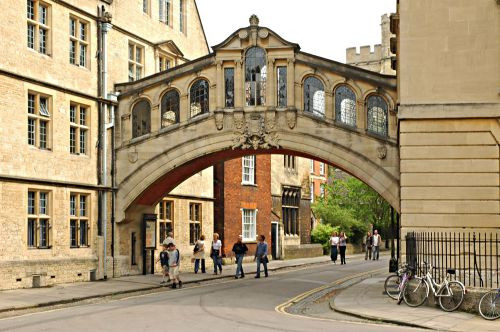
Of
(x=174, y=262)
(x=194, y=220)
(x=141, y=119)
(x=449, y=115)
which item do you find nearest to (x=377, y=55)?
(x=194, y=220)

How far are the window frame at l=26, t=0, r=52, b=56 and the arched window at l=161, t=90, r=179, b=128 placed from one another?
4.84 meters

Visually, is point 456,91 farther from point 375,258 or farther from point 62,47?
point 375,258

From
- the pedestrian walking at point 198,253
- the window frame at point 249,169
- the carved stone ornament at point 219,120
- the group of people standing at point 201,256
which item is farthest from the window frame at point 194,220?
the carved stone ornament at point 219,120

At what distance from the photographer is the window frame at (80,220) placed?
27.4 metres

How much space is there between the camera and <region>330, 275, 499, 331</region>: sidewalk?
15938 mm

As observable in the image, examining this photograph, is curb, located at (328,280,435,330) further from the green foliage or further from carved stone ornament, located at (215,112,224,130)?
the green foliage

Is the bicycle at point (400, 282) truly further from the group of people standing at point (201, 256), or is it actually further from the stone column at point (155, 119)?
the stone column at point (155, 119)

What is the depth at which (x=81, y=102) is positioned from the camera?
28.0 m

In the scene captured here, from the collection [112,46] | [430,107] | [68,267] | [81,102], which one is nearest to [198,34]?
[112,46]

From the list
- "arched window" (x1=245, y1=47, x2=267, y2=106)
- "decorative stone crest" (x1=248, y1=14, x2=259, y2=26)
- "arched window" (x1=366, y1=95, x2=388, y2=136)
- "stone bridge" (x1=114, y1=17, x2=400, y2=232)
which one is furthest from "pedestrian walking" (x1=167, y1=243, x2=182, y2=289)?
"decorative stone crest" (x1=248, y1=14, x2=259, y2=26)

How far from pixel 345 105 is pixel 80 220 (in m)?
9.71

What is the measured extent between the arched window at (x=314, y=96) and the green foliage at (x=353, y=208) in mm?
31226

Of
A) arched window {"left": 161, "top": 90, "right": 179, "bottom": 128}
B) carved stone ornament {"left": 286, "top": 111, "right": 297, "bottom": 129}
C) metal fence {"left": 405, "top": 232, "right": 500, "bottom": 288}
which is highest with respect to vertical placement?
arched window {"left": 161, "top": 90, "right": 179, "bottom": 128}

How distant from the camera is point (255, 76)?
28.4 m
